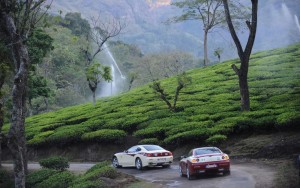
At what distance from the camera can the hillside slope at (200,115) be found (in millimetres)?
23125

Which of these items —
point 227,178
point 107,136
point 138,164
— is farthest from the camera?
point 107,136

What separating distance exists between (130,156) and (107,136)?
6.84m

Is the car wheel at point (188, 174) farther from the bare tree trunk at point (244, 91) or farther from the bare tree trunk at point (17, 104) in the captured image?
the bare tree trunk at point (244, 91)

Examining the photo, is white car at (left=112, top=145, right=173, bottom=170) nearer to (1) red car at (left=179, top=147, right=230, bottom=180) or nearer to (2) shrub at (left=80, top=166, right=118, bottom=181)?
(2) shrub at (left=80, top=166, right=118, bottom=181)

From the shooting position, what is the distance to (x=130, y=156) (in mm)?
21719

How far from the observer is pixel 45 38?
26438 millimetres

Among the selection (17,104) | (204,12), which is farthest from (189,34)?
(17,104)

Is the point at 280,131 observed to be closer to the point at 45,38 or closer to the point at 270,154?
the point at 270,154

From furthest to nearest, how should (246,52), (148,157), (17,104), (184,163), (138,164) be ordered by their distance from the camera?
(246,52) → (138,164) → (148,157) → (184,163) → (17,104)

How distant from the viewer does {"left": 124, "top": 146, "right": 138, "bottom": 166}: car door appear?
21.4 meters

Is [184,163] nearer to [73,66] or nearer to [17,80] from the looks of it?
[17,80]

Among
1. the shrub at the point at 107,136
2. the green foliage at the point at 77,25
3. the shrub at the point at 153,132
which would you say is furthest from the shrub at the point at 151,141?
the green foliage at the point at 77,25

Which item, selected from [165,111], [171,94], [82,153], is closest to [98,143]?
[82,153]

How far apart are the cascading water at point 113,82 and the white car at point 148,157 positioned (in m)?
68.5
